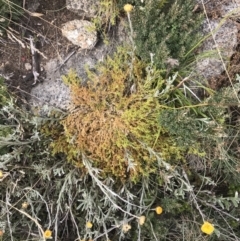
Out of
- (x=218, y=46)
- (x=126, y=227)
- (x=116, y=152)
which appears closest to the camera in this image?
(x=126, y=227)

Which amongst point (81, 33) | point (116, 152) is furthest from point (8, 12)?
point (116, 152)

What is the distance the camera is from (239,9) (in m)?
2.65

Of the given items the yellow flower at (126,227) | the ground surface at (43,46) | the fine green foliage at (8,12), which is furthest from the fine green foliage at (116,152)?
the fine green foliage at (8,12)

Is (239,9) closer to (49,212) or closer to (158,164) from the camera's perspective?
(158,164)

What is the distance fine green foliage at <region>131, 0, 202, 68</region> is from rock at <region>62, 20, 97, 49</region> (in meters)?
0.26

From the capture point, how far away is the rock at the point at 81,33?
2529 mm

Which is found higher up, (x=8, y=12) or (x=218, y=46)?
(x=218, y=46)

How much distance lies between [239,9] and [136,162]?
108 cm

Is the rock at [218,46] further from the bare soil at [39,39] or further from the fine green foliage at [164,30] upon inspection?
the bare soil at [39,39]

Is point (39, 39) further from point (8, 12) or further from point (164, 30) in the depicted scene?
point (164, 30)

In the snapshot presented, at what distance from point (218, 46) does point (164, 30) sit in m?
0.39

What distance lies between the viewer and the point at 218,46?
2590mm

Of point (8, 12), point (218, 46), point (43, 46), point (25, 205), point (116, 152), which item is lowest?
point (25, 205)

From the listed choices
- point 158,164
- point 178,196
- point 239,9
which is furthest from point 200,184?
point 239,9
